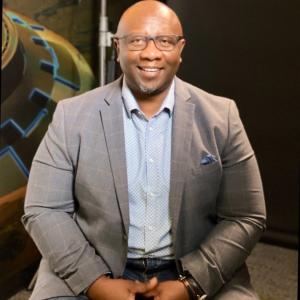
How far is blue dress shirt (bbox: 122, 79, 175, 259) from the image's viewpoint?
1.39 meters

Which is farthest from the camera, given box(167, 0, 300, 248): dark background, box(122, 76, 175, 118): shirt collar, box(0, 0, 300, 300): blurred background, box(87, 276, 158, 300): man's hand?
box(167, 0, 300, 248): dark background

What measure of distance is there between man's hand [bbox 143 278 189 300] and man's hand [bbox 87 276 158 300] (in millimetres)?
16

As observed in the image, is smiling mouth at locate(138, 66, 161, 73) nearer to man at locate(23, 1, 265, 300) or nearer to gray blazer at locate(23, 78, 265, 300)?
man at locate(23, 1, 265, 300)

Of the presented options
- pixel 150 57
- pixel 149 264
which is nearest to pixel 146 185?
pixel 149 264

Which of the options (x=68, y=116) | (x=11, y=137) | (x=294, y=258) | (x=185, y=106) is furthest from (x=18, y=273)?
(x=294, y=258)

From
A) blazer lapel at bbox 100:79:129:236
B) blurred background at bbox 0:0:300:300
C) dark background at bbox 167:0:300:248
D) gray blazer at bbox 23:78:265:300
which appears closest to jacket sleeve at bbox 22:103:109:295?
gray blazer at bbox 23:78:265:300

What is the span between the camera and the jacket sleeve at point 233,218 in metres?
1.38

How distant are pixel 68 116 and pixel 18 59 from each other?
67 cm

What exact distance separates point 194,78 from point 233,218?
51.1 inches

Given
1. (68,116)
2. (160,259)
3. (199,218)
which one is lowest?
Result: (160,259)

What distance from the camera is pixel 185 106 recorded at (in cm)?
142

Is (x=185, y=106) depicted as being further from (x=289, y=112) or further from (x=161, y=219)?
(x=289, y=112)

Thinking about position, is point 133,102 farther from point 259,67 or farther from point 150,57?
point 259,67

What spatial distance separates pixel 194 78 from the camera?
2600 millimetres
